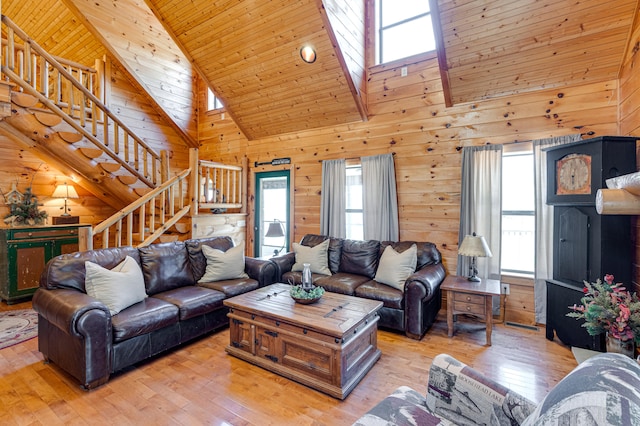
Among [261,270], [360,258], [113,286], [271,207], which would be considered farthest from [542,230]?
[113,286]

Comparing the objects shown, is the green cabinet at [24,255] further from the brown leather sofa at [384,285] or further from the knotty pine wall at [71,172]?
the brown leather sofa at [384,285]

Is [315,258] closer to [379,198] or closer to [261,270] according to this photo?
[261,270]

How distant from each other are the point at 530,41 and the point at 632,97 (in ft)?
3.31

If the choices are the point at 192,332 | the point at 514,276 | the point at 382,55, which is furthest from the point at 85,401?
the point at 382,55

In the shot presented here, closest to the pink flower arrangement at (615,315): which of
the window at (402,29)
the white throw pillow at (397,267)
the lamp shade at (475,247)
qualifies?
the lamp shade at (475,247)

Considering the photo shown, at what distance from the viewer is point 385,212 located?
432 centimetres

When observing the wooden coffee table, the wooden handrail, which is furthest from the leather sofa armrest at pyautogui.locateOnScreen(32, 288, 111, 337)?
the wooden handrail

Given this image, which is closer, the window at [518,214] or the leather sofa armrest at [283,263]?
the window at [518,214]

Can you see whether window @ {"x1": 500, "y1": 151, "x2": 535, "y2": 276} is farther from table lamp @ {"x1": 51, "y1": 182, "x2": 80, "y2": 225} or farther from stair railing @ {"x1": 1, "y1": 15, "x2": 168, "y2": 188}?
table lamp @ {"x1": 51, "y1": 182, "x2": 80, "y2": 225}

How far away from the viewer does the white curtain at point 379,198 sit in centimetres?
427

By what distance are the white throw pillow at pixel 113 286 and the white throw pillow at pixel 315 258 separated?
1966 mm

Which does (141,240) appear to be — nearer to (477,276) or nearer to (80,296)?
(80,296)

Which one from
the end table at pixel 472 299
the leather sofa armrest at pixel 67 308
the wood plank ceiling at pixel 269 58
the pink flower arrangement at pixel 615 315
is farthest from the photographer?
the wood plank ceiling at pixel 269 58

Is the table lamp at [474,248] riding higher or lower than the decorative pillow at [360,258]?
higher
